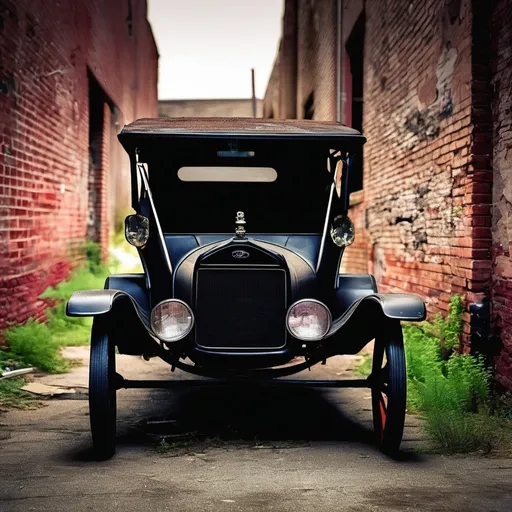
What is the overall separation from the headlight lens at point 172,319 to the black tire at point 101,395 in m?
0.30

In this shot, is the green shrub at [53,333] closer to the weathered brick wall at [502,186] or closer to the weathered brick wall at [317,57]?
the weathered brick wall at [502,186]

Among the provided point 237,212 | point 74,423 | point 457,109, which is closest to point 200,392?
point 74,423

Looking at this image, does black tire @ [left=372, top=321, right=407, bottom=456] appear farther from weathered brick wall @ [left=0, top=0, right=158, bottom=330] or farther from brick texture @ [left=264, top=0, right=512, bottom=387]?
weathered brick wall @ [left=0, top=0, right=158, bottom=330]

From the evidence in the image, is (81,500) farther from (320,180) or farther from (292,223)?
(320,180)

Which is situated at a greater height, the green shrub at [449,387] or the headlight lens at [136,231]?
the headlight lens at [136,231]

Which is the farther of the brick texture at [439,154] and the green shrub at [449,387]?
the brick texture at [439,154]

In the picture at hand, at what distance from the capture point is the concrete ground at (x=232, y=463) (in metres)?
2.93

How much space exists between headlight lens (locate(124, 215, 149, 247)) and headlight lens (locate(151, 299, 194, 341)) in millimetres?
744

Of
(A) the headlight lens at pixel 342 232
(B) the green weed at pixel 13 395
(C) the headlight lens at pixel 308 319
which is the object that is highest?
(A) the headlight lens at pixel 342 232

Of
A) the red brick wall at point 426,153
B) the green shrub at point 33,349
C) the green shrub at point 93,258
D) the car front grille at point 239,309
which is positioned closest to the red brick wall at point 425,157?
the red brick wall at point 426,153

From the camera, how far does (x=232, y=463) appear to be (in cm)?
356

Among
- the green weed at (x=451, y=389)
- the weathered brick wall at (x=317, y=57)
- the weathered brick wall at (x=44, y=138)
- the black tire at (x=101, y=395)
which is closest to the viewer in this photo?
the black tire at (x=101, y=395)

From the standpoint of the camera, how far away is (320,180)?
4.95 metres

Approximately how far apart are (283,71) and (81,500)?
1626cm
